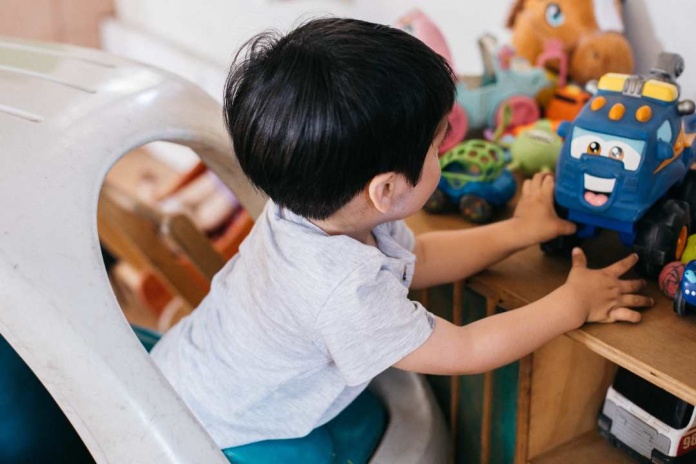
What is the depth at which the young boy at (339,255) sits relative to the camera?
2.00 feet

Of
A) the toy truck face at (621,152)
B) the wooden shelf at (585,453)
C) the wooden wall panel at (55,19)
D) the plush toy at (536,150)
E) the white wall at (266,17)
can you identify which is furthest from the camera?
the wooden wall panel at (55,19)

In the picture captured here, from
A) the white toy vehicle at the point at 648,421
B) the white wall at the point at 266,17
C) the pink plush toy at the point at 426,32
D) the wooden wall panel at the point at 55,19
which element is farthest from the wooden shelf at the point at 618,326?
the wooden wall panel at the point at 55,19

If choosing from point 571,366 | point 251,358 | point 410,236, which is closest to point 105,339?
point 251,358

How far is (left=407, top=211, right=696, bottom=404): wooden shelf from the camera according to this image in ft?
1.99

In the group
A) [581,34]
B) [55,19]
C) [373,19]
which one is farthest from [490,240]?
[55,19]

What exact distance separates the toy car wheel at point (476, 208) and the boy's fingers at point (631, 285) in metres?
0.20

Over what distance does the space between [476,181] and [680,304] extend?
0.89ft

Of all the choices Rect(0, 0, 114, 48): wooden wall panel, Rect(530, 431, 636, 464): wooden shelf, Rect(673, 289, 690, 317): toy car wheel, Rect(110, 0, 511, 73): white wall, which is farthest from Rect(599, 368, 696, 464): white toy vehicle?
Rect(0, 0, 114, 48): wooden wall panel

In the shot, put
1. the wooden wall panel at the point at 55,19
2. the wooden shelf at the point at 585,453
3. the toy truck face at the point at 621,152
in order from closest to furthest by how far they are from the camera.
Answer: the toy truck face at the point at 621,152, the wooden shelf at the point at 585,453, the wooden wall panel at the point at 55,19

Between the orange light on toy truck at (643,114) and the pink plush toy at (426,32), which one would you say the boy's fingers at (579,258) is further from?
the pink plush toy at (426,32)

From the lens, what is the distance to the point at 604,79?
29.4 inches

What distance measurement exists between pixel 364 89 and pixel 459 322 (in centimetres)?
34

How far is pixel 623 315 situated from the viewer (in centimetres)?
67

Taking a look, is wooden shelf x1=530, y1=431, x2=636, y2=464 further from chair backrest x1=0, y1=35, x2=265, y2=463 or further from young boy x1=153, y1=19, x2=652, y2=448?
chair backrest x1=0, y1=35, x2=265, y2=463
